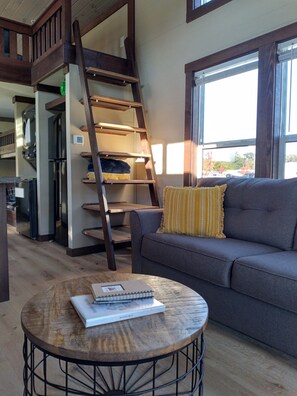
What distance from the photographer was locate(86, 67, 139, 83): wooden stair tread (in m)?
3.33

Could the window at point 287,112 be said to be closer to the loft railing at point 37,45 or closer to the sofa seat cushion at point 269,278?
the sofa seat cushion at point 269,278

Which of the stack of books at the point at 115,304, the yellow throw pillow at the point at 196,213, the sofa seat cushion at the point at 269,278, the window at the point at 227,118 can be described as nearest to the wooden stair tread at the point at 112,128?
the window at the point at 227,118

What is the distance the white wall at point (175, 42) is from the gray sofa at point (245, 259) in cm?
101

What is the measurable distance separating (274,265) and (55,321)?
112 cm

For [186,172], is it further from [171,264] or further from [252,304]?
[252,304]

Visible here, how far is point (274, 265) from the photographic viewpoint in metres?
1.62

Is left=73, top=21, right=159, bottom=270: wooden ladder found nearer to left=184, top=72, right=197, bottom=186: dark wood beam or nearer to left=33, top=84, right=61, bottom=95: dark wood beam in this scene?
left=184, top=72, right=197, bottom=186: dark wood beam

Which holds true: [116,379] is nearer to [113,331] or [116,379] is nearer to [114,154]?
[113,331]

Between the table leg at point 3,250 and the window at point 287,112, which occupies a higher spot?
the window at point 287,112

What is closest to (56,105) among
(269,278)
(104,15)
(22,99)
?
(104,15)

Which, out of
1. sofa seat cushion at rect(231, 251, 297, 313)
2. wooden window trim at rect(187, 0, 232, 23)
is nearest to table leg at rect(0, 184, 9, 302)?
sofa seat cushion at rect(231, 251, 297, 313)

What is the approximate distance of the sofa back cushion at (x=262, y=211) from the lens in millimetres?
2061

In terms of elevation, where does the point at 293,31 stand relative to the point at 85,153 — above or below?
above

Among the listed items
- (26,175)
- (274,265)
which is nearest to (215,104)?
(274,265)
